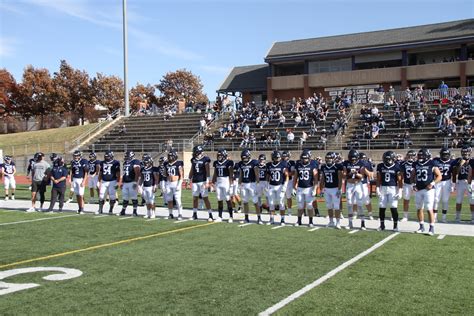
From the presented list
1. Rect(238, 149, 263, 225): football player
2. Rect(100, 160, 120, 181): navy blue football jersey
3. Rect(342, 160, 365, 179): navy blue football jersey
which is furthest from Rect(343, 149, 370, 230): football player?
Rect(100, 160, 120, 181): navy blue football jersey

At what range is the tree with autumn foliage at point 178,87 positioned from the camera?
2640 inches

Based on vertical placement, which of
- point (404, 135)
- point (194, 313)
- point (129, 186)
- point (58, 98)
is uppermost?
point (58, 98)

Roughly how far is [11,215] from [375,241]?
9905 mm

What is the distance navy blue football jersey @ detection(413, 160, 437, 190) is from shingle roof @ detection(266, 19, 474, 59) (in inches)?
1042

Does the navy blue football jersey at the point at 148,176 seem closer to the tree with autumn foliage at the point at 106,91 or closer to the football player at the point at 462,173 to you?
the football player at the point at 462,173

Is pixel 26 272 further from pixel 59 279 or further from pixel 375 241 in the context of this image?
pixel 375 241

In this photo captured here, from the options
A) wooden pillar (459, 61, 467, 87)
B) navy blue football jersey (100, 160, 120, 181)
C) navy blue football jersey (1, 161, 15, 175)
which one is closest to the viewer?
navy blue football jersey (100, 160, 120, 181)

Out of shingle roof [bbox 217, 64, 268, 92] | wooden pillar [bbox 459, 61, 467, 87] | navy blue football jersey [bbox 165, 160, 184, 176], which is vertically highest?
shingle roof [bbox 217, 64, 268, 92]

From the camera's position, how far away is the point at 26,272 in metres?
7.43

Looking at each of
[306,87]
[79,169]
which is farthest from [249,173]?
[306,87]

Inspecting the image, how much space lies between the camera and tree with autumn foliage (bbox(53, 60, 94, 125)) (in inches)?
2240

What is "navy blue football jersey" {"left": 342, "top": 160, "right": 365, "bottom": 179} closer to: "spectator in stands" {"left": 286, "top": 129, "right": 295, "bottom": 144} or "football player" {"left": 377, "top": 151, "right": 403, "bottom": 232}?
"football player" {"left": 377, "top": 151, "right": 403, "bottom": 232}

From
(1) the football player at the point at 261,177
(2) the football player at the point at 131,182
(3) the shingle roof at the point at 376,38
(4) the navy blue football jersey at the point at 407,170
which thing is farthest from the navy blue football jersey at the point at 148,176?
(3) the shingle roof at the point at 376,38

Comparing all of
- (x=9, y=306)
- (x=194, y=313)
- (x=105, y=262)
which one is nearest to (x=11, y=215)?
(x=105, y=262)
